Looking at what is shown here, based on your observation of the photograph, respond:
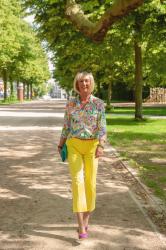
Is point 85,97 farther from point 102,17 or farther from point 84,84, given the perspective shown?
point 102,17

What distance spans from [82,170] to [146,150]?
8.05 meters

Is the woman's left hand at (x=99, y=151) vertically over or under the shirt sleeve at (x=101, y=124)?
under

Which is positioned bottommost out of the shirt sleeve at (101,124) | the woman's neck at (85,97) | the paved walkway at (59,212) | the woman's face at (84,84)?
the paved walkway at (59,212)

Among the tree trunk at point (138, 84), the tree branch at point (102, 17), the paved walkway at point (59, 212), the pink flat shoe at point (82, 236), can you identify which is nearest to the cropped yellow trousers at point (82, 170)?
the pink flat shoe at point (82, 236)

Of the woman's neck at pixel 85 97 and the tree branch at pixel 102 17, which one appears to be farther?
the tree branch at pixel 102 17

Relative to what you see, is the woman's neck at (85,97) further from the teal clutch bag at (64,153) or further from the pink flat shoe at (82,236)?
the pink flat shoe at (82,236)

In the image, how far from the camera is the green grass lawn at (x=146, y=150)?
8877 mm

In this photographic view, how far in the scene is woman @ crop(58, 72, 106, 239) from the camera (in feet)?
17.4

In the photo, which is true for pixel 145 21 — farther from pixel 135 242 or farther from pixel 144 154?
pixel 135 242

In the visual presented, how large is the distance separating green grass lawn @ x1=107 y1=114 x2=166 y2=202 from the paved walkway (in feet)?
1.75

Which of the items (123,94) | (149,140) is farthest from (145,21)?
(123,94)

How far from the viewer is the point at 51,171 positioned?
32.1ft

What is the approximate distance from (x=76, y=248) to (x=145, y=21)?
1648 cm

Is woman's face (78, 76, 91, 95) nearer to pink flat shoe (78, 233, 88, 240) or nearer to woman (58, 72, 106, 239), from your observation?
woman (58, 72, 106, 239)
